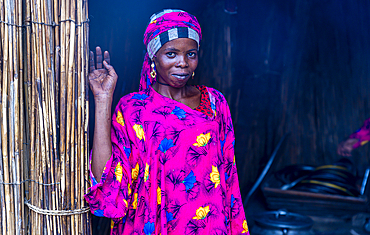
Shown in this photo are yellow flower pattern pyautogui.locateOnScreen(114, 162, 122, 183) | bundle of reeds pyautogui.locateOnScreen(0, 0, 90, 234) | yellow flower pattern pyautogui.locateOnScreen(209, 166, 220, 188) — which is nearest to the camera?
bundle of reeds pyautogui.locateOnScreen(0, 0, 90, 234)

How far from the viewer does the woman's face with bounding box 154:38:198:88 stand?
151 centimetres

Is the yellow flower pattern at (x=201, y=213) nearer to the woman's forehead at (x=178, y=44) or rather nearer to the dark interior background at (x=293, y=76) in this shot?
the woman's forehead at (x=178, y=44)

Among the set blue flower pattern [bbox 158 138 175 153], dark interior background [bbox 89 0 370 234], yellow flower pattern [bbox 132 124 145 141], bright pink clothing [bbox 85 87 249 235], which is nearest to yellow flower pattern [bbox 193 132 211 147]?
bright pink clothing [bbox 85 87 249 235]

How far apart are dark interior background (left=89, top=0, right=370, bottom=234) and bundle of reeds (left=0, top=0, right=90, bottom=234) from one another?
2033 millimetres

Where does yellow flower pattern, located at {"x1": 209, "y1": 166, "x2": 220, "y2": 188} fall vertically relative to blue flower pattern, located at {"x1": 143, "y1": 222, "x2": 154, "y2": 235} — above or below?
above

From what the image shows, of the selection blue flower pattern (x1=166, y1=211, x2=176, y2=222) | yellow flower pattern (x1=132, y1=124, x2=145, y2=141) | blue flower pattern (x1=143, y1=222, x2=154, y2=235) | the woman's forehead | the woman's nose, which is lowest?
blue flower pattern (x1=143, y1=222, x2=154, y2=235)

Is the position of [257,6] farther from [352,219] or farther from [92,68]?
[92,68]

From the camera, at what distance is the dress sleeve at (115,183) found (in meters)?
1.40

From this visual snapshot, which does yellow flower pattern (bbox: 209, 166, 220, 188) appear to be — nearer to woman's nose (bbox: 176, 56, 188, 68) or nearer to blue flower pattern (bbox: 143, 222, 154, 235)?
blue flower pattern (bbox: 143, 222, 154, 235)

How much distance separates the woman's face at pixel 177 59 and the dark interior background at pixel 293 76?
172cm

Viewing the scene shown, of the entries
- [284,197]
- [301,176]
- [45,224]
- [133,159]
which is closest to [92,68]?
[133,159]

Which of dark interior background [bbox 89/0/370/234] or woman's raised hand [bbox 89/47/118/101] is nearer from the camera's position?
woman's raised hand [bbox 89/47/118/101]

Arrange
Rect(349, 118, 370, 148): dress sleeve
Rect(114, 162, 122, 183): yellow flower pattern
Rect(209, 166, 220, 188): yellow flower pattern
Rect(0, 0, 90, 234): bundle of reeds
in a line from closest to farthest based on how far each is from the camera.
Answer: Rect(0, 0, 90, 234): bundle of reeds
Rect(114, 162, 122, 183): yellow flower pattern
Rect(209, 166, 220, 188): yellow flower pattern
Rect(349, 118, 370, 148): dress sleeve

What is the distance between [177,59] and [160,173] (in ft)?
1.60
